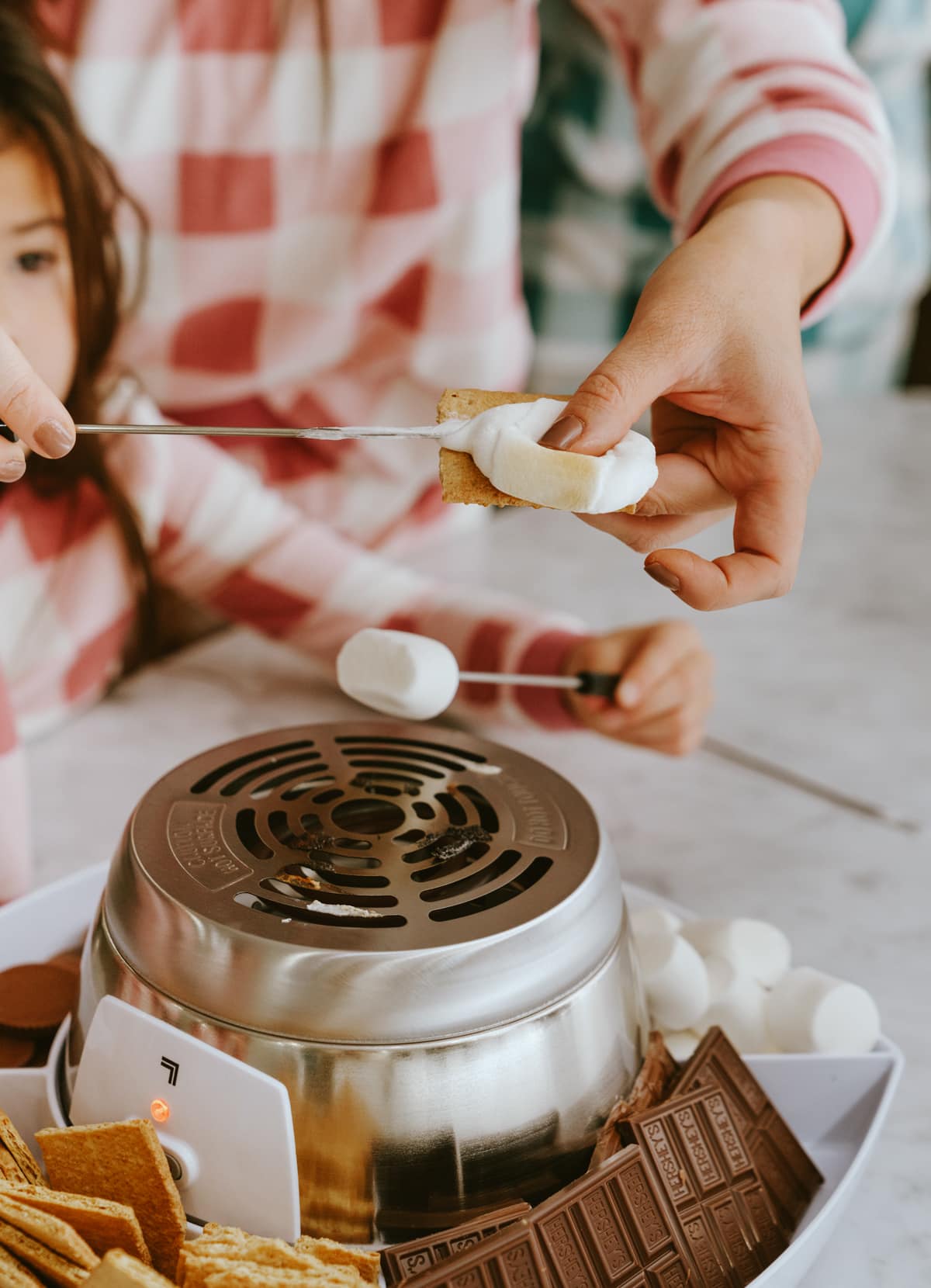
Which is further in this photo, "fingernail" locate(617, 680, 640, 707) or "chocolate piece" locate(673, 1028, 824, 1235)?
"fingernail" locate(617, 680, 640, 707)

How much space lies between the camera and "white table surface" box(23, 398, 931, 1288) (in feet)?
2.91

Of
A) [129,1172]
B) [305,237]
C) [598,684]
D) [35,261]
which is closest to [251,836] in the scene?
[129,1172]

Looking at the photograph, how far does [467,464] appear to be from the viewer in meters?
0.67

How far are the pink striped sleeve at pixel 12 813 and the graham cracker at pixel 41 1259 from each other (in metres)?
0.40

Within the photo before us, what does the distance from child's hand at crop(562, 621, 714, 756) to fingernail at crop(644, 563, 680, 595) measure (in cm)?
42

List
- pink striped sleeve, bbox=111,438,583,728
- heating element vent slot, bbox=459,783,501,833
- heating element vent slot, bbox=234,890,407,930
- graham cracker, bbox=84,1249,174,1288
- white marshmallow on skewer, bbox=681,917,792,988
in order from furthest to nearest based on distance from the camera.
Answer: pink striped sleeve, bbox=111,438,583,728 < white marshmallow on skewer, bbox=681,917,792,988 < heating element vent slot, bbox=459,783,501,833 < heating element vent slot, bbox=234,890,407,930 < graham cracker, bbox=84,1249,174,1288

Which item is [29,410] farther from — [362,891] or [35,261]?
[35,261]

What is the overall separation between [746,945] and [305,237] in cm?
91

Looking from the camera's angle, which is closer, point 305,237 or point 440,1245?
point 440,1245

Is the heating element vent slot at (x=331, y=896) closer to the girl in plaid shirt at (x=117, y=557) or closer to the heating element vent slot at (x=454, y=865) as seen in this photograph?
the heating element vent slot at (x=454, y=865)

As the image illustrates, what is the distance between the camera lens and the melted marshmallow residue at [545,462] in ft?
2.03

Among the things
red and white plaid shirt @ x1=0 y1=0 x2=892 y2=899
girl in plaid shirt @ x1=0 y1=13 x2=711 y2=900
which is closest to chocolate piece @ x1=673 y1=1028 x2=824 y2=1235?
girl in plaid shirt @ x1=0 y1=13 x2=711 y2=900

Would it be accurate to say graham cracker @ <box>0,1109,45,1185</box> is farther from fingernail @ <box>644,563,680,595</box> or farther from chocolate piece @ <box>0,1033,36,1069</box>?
fingernail @ <box>644,563,680,595</box>

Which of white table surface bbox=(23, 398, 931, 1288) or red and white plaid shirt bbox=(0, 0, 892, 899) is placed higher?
red and white plaid shirt bbox=(0, 0, 892, 899)
